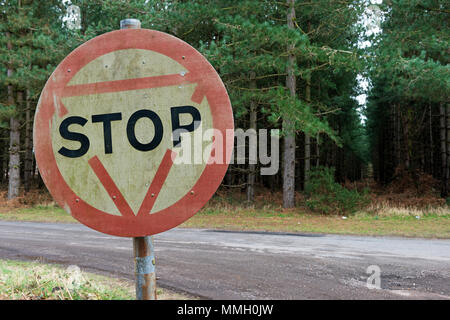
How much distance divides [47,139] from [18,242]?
7925 mm

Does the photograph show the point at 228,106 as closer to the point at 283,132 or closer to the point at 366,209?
the point at 283,132

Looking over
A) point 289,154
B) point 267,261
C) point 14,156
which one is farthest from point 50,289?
point 14,156

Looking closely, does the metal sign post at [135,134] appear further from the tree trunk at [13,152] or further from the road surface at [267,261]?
the tree trunk at [13,152]

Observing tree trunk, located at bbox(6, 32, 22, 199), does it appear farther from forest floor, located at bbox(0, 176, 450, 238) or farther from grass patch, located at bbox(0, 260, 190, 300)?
grass patch, located at bbox(0, 260, 190, 300)

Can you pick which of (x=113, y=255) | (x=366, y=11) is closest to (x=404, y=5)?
(x=366, y=11)

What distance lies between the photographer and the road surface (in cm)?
431

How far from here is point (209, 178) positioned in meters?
1.35

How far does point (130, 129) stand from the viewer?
4.62 feet

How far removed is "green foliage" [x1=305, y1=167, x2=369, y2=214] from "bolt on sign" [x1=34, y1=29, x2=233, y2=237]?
13487 millimetres

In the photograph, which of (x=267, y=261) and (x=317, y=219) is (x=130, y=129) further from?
(x=317, y=219)

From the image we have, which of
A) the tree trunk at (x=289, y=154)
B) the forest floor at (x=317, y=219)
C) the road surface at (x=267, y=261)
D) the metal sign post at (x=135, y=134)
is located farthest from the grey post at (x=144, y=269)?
the tree trunk at (x=289, y=154)

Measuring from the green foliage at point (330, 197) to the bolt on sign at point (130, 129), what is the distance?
44.2 feet

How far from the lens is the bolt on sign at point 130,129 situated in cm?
136

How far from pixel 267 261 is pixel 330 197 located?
29.9 ft
